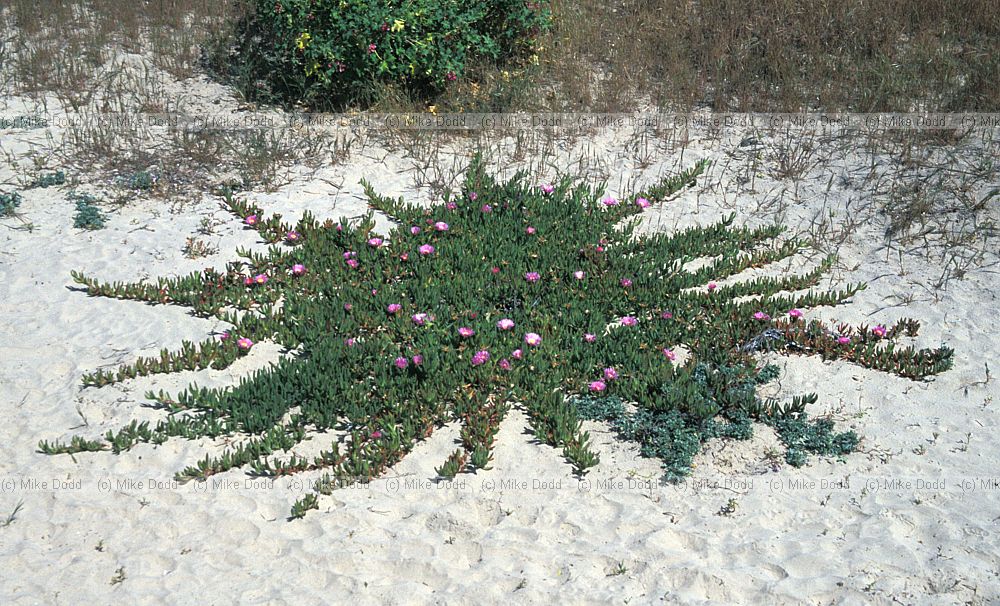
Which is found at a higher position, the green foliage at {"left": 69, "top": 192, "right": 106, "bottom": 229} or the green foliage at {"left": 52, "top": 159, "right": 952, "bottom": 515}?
the green foliage at {"left": 69, "top": 192, "right": 106, "bottom": 229}

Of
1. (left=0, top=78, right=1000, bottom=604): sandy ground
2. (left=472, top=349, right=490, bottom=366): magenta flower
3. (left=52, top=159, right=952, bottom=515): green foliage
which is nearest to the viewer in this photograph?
(left=0, top=78, right=1000, bottom=604): sandy ground

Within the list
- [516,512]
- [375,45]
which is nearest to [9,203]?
[375,45]

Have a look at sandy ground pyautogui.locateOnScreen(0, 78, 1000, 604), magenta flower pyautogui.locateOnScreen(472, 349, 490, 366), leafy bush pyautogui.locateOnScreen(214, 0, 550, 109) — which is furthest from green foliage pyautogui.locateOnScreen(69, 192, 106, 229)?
magenta flower pyautogui.locateOnScreen(472, 349, 490, 366)

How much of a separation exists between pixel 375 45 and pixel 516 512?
557 cm

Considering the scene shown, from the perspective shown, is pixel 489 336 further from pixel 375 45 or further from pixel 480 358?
pixel 375 45

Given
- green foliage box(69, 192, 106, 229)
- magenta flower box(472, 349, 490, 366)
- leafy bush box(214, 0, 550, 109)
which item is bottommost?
magenta flower box(472, 349, 490, 366)

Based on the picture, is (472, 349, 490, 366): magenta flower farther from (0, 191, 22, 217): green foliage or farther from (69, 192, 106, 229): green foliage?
(0, 191, 22, 217): green foliage

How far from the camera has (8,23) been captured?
10391 millimetres

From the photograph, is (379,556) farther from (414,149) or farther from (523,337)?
(414,149)

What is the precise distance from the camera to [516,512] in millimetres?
4211

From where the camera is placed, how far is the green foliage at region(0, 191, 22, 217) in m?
7.04

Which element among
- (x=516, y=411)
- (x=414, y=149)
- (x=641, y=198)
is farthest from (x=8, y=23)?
(x=516, y=411)

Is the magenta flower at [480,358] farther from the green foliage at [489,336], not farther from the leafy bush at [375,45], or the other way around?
the leafy bush at [375,45]

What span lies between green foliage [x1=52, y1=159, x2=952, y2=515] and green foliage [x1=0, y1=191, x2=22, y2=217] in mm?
1567
